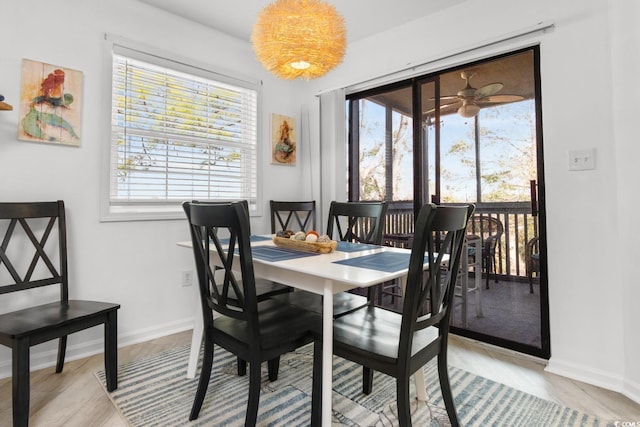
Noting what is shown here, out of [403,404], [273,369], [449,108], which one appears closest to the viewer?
[403,404]

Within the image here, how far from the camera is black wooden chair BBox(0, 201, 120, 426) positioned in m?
1.42

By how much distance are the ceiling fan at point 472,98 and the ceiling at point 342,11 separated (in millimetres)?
613

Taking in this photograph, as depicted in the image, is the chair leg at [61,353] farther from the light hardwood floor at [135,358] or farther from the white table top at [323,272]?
the white table top at [323,272]

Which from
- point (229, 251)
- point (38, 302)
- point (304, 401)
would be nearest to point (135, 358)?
point (38, 302)

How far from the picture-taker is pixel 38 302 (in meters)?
2.06

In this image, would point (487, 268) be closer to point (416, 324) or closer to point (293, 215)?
point (416, 324)

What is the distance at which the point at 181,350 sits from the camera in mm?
2266

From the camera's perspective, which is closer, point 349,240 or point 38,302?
point 38,302

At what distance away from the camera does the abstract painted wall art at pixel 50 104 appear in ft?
6.57

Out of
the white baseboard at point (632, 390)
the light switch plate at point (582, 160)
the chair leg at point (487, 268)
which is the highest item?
the light switch plate at point (582, 160)

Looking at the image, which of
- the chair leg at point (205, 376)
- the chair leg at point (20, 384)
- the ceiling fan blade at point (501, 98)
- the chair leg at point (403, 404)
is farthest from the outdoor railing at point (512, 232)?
the chair leg at point (20, 384)

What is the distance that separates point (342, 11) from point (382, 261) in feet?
6.92

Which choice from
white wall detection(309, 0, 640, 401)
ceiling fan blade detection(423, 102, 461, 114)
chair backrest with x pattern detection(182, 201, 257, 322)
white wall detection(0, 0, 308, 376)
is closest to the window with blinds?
white wall detection(0, 0, 308, 376)

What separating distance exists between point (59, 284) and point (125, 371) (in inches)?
27.9
